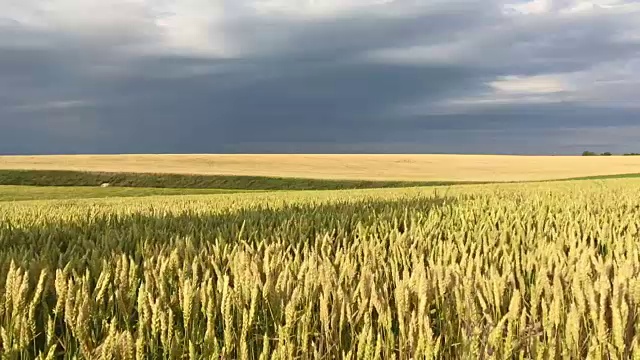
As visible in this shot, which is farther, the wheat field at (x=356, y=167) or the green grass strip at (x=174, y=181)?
the wheat field at (x=356, y=167)

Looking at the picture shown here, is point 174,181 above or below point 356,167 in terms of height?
below

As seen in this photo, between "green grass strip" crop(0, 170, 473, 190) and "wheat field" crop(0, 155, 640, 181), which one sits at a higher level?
"wheat field" crop(0, 155, 640, 181)

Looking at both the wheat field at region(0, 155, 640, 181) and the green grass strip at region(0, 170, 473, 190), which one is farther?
the wheat field at region(0, 155, 640, 181)

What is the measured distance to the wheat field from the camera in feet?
153

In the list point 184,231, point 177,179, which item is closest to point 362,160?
point 177,179

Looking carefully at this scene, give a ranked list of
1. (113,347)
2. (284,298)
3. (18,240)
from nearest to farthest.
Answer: (113,347), (284,298), (18,240)

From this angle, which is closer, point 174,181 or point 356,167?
point 174,181

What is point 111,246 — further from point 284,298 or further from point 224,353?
point 224,353

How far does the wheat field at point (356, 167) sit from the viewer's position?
46.5 meters

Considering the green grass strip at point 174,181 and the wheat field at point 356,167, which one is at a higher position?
the wheat field at point 356,167

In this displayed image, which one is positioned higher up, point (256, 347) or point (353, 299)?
point (353, 299)

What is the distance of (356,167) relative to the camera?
54125 millimetres

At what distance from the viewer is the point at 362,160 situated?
201ft

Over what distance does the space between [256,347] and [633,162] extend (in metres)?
65.7
